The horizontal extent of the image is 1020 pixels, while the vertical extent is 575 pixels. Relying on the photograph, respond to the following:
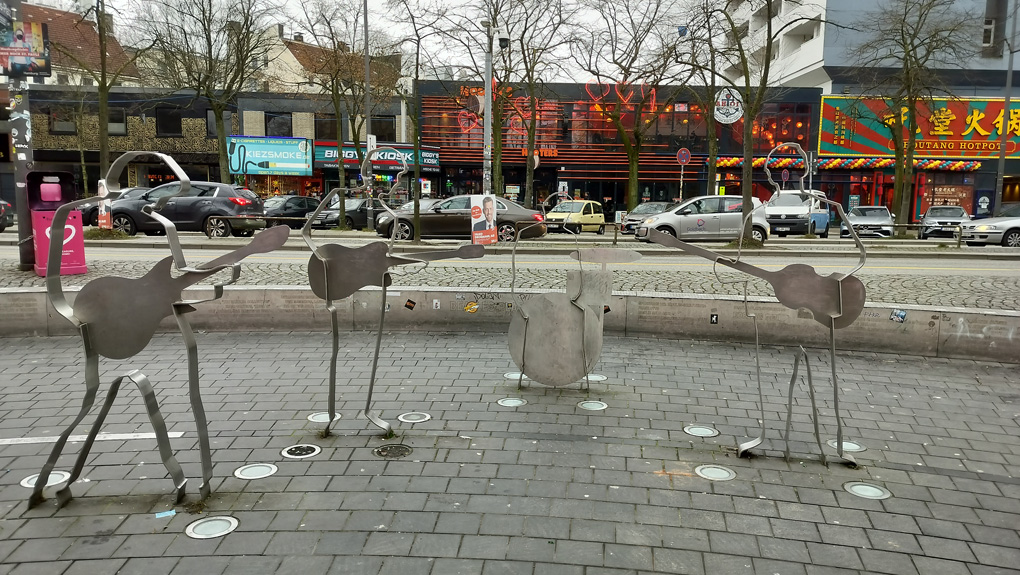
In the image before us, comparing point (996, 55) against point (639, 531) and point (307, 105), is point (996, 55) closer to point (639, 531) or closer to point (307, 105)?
point (307, 105)

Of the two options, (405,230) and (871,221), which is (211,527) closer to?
(405,230)

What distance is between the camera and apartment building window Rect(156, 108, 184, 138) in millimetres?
42719

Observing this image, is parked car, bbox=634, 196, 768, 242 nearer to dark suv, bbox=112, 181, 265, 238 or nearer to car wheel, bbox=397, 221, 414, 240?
car wheel, bbox=397, 221, 414, 240

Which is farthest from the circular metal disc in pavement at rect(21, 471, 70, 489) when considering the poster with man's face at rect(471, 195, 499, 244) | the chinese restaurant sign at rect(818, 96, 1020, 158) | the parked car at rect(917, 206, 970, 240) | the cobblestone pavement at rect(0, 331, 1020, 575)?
the chinese restaurant sign at rect(818, 96, 1020, 158)

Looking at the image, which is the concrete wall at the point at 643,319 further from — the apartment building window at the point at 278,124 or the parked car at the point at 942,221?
the apartment building window at the point at 278,124

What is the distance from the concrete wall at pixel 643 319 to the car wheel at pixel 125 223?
13259 mm

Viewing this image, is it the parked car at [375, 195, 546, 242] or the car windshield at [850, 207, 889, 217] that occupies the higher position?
the car windshield at [850, 207, 889, 217]

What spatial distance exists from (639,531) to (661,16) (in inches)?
1158

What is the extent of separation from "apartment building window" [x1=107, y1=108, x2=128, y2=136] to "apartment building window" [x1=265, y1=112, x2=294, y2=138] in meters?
8.43

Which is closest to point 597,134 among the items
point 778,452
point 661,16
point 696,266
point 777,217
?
point 661,16

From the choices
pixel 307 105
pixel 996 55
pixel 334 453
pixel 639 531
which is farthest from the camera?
pixel 307 105

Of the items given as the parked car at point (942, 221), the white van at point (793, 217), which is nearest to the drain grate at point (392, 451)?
the parked car at point (942, 221)

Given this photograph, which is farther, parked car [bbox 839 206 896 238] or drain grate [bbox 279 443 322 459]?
parked car [bbox 839 206 896 238]

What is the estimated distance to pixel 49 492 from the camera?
3.84 m
